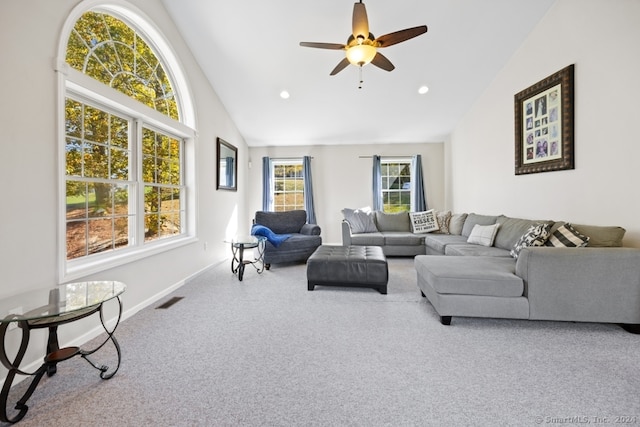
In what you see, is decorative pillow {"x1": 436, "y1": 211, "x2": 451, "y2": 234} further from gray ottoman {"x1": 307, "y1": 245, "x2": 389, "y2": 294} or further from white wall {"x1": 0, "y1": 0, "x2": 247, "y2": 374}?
white wall {"x1": 0, "y1": 0, "x2": 247, "y2": 374}

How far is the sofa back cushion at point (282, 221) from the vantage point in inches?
211

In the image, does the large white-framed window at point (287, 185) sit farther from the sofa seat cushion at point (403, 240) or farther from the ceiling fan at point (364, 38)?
the ceiling fan at point (364, 38)

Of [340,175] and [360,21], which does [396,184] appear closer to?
[340,175]

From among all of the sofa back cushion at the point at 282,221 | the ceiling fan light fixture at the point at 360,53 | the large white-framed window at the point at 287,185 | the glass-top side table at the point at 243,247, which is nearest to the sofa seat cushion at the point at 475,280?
the ceiling fan light fixture at the point at 360,53

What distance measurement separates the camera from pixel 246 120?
550 centimetres

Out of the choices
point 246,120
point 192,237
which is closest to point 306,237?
point 192,237

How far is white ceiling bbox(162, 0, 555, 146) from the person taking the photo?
3.38m

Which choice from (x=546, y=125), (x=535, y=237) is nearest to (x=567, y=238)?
(x=535, y=237)

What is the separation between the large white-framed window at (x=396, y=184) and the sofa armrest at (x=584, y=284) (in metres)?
4.21

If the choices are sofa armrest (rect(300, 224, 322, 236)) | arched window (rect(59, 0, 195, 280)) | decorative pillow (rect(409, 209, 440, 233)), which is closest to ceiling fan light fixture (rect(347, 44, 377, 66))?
arched window (rect(59, 0, 195, 280))

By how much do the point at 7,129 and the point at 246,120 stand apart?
399cm

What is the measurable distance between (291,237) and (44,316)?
11.4 feet

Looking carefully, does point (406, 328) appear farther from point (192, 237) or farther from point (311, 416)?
point (192, 237)

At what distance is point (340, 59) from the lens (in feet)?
13.6
